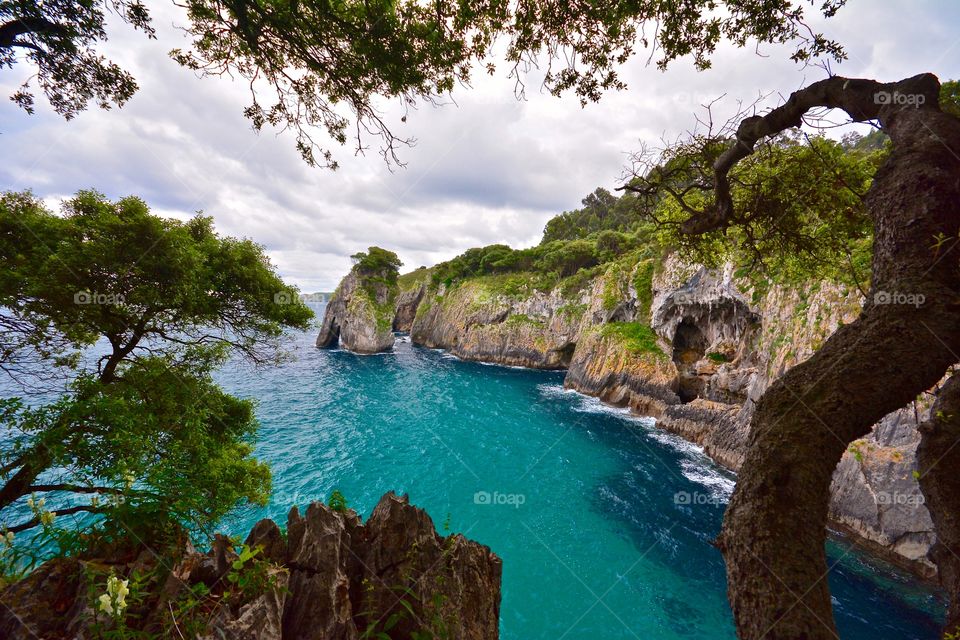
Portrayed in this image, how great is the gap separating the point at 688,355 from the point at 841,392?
30.0 metres

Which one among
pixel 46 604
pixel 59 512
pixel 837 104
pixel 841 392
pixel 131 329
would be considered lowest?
pixel 59 512

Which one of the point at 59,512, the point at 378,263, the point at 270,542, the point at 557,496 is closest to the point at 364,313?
the point at 378,263

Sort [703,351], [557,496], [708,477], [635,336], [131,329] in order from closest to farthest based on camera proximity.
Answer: [131,329] → [557,496] → [708,477] → [703,351] → [635,336]

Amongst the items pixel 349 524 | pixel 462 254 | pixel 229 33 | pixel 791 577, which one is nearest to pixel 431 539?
pixel 349 524

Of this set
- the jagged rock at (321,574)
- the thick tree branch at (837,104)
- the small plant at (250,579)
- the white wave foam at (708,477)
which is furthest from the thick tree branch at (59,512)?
the white wave foam at (708,477)

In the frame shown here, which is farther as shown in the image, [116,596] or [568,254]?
[568,254]

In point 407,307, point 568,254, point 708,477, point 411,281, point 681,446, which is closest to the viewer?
point 708,477

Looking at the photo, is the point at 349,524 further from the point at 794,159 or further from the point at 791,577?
the point at 794,159

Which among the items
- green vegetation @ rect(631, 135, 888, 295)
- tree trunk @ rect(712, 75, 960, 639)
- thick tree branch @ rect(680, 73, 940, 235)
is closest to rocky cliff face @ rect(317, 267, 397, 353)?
green vegetation @ rect(631, 135, 888, 295)

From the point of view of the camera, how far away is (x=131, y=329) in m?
7.52

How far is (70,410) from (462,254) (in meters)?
58.9

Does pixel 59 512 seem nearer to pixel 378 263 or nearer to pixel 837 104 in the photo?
pixel 837 104

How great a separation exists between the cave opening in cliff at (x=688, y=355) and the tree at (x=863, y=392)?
27114 mm

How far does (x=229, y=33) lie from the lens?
14.7 feet
